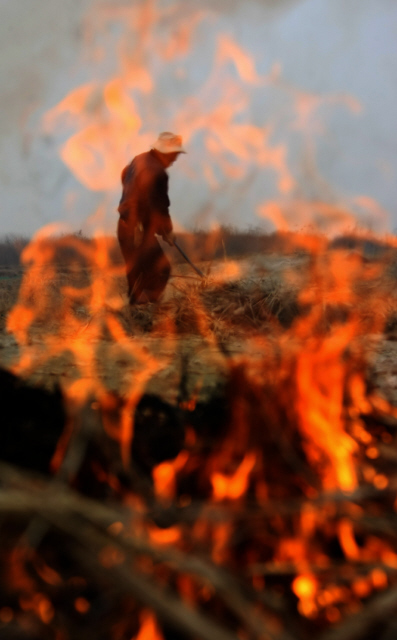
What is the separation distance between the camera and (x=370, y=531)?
1639 mm

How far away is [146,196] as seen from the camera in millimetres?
5387

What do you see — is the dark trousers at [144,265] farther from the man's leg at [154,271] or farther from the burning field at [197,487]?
the burning field at [197,487]

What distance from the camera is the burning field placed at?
125 cm

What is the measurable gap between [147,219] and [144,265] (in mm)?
529

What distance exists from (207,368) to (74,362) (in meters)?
0.95

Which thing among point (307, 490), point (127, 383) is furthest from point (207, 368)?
point (307, 490)

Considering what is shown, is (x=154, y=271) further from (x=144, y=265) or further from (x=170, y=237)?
(x=170, y=237)

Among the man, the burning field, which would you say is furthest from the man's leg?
the burning field

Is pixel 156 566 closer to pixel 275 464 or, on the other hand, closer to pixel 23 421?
pixel 275 464

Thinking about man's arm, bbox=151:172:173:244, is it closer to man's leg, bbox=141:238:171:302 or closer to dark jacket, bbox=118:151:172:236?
dark jacket, bbox=118:151:172:236

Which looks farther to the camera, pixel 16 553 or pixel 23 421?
pixel 23 421

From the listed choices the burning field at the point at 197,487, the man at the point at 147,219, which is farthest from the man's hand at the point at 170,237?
the burning field at the point at 197,487

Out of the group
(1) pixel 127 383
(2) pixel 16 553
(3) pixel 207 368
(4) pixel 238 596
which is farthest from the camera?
(3) pixel 207 368

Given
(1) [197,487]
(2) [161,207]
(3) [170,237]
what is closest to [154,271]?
(3) [170,237]
